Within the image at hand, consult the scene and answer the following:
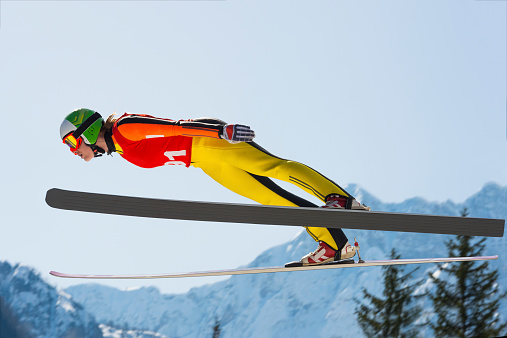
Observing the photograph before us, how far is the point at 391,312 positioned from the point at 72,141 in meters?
12.5

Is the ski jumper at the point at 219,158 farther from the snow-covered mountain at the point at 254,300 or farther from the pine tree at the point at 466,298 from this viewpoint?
the snow-covered mountain at the point at 254,300

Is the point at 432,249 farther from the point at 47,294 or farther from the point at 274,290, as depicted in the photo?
the point at 47,294

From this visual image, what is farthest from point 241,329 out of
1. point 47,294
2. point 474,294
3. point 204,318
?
point 474,294

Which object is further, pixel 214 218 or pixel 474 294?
pixel 474 294

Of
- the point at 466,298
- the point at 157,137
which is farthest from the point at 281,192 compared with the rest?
the point at 466,298

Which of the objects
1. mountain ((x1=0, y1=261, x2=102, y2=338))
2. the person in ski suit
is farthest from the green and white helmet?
mountain ((x1=0, y1=261, x2=102, y2=338))

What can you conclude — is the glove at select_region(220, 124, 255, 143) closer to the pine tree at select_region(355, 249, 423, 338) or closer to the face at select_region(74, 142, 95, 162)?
the face at select_region(74, 142, 95, 162)

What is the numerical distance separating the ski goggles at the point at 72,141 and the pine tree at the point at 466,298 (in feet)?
36.2

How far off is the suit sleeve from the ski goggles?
21cm

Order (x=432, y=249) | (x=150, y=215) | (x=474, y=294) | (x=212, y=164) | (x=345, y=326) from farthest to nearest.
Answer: (x=432, y=249) → (x=345, y=326) → (x=474, y=294) → (x=212, y=164) → (x=150, y=215)

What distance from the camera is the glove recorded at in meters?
2.23

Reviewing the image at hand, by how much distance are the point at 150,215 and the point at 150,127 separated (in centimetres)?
39

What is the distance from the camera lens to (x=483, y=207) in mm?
22375

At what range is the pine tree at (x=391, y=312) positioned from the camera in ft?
43.0
